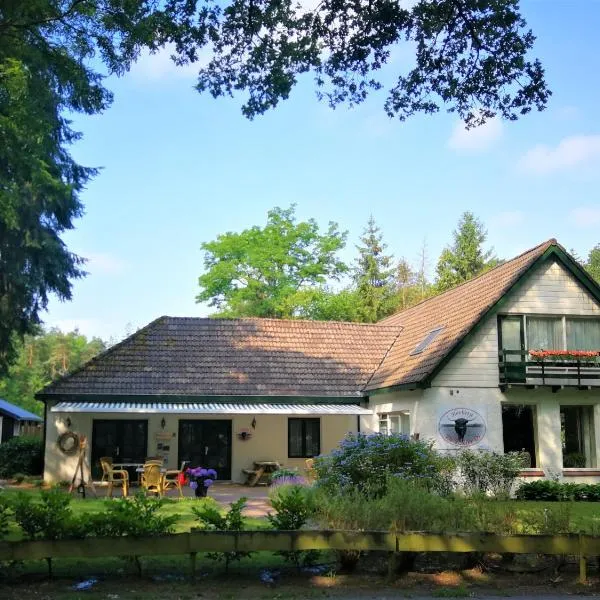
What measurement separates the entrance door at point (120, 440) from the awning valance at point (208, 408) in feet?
4.70

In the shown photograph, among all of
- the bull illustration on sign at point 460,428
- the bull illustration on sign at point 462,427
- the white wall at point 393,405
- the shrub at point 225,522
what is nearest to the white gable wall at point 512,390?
the bull illustration on sign at point 462,427

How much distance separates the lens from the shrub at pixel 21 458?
2142 cm

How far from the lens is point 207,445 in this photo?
2072 centimetres

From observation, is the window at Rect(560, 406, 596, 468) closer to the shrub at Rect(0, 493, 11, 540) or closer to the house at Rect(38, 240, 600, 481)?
the house at Rect(38, 240, 600, 481)

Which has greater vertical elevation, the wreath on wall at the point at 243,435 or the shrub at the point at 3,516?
the wreath on wall at the point at 243,435

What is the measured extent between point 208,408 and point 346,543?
11.6m

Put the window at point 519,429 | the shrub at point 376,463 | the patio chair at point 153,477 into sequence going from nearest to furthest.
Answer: the shrub at point 376,463, the patio chair at point 153,477, the window at point 519,429

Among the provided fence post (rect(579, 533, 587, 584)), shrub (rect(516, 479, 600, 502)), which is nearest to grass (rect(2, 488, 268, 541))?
fence post (rect(579, 533, 587, 584))

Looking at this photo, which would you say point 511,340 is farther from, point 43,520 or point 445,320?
point 43,520

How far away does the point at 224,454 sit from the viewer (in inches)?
819

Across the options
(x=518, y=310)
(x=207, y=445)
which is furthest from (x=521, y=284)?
(x=207, y=445)

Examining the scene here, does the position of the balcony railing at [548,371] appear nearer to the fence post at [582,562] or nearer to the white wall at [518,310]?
the white wall at [518,310]

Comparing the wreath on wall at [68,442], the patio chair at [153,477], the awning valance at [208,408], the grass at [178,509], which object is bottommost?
the grass at [178,509]

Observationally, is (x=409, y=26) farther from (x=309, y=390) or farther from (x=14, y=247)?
(x=14, y=247)
